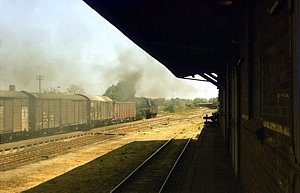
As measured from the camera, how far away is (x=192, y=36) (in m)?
11.2

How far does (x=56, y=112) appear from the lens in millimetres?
31016

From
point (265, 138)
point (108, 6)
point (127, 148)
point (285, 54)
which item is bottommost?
point (127, 148)

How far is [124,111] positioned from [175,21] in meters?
43.9

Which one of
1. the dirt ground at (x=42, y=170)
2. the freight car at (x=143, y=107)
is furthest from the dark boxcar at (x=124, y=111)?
the dirt ground at (x=42, y=170)

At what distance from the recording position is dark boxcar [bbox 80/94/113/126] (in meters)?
39.2

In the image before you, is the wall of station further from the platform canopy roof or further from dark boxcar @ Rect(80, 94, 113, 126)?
dark boxcar @ Rect(80, 94, 113, 126)

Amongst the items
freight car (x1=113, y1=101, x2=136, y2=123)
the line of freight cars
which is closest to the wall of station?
the line of freight cars

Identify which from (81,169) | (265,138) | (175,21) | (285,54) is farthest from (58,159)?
(285,54)

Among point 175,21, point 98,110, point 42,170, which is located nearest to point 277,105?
point 175,21

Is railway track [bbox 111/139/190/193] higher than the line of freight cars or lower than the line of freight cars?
lower

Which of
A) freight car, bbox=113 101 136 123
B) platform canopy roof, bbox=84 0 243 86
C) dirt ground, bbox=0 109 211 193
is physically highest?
platform canopy roof, bbox=84 0 243 86

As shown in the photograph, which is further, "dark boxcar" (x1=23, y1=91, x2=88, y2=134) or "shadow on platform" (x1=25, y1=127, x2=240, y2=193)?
"dark boxcar" (x1=23, y1=91, x2=88, y2=134)

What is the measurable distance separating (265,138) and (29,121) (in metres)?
24.9

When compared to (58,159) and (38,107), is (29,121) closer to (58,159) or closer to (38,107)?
(38,107)
